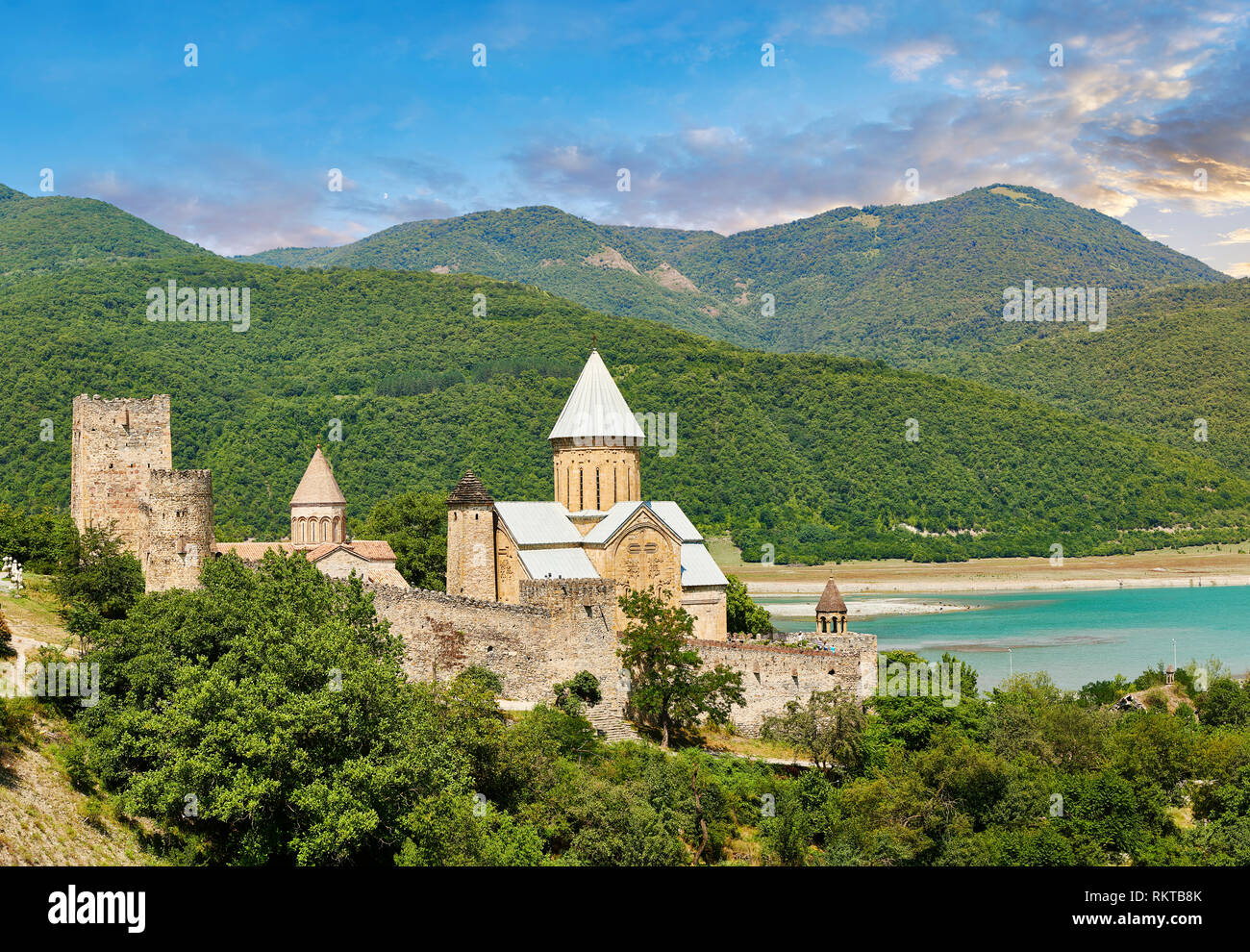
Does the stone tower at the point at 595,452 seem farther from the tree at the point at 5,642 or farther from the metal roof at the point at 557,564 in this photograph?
the tree at the point at 5,642

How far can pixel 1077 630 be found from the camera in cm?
6131

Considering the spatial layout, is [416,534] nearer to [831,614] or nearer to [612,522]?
[612,522]

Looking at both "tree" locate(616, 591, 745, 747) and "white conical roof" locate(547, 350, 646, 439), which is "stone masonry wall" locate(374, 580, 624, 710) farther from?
"white conical roof" locate(547, 350, 646, 439)

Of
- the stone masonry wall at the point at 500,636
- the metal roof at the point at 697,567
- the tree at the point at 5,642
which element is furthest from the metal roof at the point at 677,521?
the tree at the point at 5,642

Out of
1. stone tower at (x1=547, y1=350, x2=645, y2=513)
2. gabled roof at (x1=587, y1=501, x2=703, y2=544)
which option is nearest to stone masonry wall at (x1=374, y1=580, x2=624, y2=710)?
gabled roof at (x1=587, y1=501, x2=703, y2=544)

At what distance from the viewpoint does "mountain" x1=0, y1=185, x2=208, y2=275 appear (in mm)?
120938

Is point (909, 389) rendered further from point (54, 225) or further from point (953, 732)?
point (54, 225)

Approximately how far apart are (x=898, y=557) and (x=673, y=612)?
6278cm

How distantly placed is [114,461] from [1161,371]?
12165cm

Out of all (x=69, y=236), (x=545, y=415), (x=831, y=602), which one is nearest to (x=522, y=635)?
(x=831, y=602)

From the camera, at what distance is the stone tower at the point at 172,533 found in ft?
75.6

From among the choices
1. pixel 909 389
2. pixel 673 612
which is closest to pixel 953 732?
pixel 673 612

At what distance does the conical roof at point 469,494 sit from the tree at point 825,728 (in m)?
8.92
